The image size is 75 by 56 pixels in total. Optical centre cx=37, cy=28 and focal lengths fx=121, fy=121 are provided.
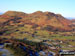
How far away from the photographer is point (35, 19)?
46562 millimetres

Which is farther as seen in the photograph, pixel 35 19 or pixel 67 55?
pixel 35 19

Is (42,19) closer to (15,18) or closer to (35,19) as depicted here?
(35,19)

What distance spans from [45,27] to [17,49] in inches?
1179

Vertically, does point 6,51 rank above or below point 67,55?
above

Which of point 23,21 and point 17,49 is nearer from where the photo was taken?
point 17,49

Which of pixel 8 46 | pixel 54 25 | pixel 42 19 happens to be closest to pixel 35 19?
pixel 42 19

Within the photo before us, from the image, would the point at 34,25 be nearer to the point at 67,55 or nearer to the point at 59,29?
the point at 59,29

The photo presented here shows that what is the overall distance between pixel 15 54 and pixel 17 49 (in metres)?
0.77

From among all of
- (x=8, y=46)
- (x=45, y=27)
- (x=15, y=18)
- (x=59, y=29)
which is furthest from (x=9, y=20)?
(x=8, y=46)

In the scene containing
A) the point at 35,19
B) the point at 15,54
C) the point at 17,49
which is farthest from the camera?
the point at 35,19

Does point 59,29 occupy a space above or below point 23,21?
below

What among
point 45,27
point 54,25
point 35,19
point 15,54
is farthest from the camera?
point 35,19

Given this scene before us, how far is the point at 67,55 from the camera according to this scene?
1136cm

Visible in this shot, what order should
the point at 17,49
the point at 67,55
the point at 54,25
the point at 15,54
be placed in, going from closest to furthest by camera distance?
the point at 15,54
the point at 17,49
the point at 67,55
the point at 54,25
